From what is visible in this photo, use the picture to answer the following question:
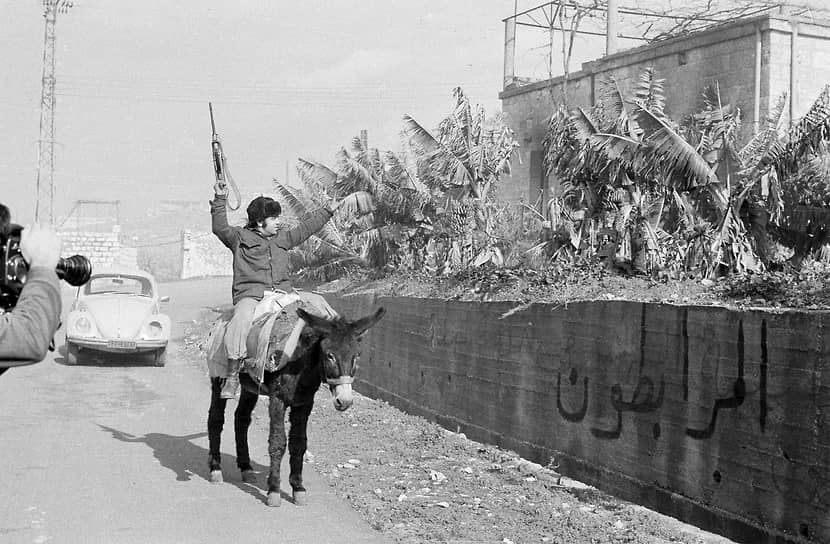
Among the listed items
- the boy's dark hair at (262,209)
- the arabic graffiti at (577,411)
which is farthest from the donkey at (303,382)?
the arabic graffiti at (577,411)

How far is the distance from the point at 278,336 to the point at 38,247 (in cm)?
485

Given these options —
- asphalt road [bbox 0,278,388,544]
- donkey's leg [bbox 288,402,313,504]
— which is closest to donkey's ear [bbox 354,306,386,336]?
donkey's leg [bbox 288,402,313,504]

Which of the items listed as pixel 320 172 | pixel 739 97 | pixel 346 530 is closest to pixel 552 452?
pixel 346 530

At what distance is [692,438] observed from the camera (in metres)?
7.23

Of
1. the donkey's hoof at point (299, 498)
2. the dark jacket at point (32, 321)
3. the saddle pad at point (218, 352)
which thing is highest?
the dark jacket at point (32, 321)

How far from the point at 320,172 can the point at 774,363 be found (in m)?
17.9

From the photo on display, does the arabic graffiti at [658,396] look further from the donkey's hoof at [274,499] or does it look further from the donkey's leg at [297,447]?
the donkey's hoof at [274,499]

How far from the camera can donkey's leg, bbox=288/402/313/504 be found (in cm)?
828

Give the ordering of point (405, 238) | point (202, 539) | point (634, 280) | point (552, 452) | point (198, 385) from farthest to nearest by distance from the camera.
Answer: point (405, 238), point (198, 385), point (634, 280), point (552, 452), point (202, 539)

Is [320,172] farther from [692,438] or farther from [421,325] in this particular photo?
[692,438]

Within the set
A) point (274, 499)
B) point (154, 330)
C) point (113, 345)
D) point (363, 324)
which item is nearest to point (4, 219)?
point (363, 324)

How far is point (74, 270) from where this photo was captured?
390cm

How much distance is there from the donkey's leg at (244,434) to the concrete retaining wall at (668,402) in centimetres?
293

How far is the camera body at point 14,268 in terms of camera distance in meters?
3.71
